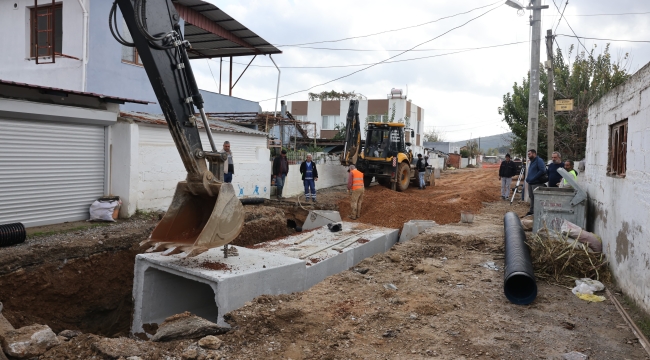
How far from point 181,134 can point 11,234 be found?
4158 millimetres

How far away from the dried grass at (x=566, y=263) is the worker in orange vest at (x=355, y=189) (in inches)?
232

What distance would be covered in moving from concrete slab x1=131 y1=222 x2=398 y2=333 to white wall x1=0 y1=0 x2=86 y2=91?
833 cm

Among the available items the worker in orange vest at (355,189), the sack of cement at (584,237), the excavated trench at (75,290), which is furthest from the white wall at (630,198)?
the excavated trench at (75,290)

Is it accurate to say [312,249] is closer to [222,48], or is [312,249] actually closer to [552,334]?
[552,334]

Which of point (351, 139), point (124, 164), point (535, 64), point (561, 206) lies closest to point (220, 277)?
point (124, 164)

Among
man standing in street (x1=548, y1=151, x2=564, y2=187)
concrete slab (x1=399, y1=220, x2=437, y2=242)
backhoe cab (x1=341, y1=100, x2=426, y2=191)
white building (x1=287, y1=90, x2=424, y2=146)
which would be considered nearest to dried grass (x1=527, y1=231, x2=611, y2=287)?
concrete slab (x1=399, y1=220, x2=437, y2=242)

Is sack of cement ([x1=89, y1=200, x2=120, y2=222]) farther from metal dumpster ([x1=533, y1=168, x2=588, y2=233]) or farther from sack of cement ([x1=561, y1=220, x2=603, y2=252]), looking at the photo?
sack of cement ([x1=561, y1=220, x2=603, y2=252])

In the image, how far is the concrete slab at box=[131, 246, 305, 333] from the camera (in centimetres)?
564

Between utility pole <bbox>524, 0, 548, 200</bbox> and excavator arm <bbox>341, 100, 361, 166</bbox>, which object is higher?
utility pole <bbox>524, 0, 548, 200</bbox>

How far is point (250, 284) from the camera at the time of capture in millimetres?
5848

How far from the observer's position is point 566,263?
6.60m

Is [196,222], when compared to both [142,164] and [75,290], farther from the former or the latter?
[142,164]

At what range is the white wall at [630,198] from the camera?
17.5ft

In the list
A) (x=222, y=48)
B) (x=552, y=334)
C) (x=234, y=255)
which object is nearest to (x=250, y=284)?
(x=234, y=255)
